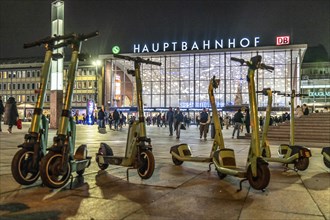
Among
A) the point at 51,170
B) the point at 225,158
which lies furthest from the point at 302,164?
the point at 51,170

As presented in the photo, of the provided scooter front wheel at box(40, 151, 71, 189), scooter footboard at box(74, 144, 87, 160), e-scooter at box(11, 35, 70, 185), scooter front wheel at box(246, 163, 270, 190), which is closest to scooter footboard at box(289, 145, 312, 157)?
scooter front wheel at box(246, 163, 270, 190)

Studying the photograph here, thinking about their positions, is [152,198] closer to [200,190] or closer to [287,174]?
[200,190]

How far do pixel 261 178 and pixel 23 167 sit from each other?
3.52 meters

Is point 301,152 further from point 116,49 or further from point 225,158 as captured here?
point 116,49

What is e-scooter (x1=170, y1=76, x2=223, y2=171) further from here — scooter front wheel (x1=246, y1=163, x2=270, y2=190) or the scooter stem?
the scooter stem

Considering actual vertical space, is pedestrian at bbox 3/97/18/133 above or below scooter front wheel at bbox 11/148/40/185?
above

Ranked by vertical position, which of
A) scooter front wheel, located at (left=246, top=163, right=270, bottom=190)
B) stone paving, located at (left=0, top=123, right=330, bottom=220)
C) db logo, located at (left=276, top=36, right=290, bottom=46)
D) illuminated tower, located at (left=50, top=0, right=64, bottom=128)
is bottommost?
stone paving, located at (left=0, top=123, right=330, bottom=220)

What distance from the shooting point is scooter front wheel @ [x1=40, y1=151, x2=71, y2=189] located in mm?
4809

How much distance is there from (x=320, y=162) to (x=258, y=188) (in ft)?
17.4

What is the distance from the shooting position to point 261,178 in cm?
541

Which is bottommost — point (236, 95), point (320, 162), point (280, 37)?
point (320, 162)

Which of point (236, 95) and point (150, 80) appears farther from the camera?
point (150, 80)

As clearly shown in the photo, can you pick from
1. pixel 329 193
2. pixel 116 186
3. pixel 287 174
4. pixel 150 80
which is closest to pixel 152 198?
pixel 116 186

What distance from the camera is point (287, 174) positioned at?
7578 mm
